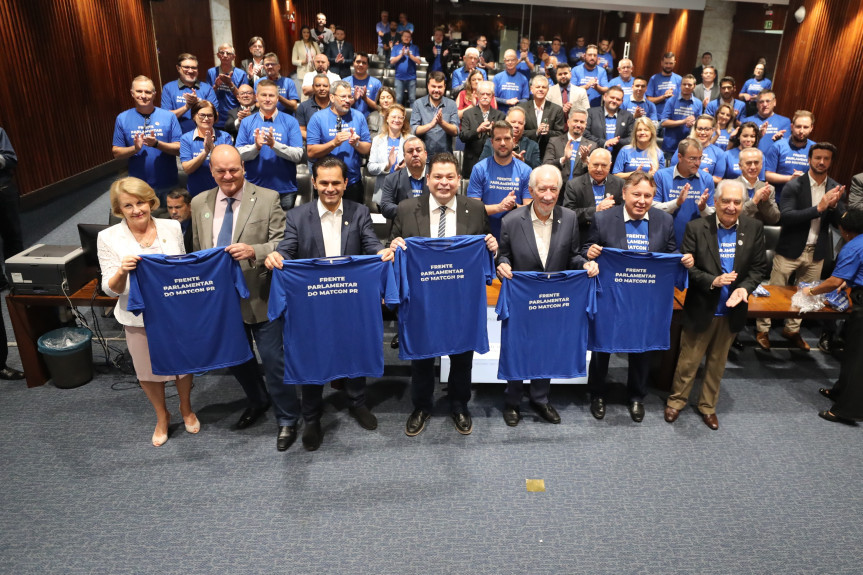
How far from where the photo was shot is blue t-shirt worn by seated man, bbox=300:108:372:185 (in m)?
5.62

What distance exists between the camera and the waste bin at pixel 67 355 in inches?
168

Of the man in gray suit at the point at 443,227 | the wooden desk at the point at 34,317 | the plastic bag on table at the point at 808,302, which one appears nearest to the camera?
the man in gray suit at the point at 443,227

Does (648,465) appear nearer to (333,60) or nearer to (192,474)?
(192,474)

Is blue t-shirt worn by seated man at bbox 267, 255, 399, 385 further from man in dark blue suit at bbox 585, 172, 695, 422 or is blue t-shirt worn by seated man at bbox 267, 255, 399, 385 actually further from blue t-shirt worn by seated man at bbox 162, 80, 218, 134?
blue t-shirt worn by seated man at bbox 162, 80, 218, 134

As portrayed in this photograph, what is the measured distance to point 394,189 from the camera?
4602 millimetres

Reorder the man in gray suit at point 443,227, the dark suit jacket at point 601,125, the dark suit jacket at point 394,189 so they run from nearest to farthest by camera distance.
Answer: the man in gray suit at point 443,227
the dark suit jacket at point 394,189
the dark suit jacket at point 601,125

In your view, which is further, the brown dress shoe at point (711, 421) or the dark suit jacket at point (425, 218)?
the brown dress shoe at point (711, 421)

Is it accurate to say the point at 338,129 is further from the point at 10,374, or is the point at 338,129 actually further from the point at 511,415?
the point at 10,374

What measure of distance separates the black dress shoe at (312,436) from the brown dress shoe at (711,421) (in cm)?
269

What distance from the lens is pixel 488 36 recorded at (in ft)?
46.3

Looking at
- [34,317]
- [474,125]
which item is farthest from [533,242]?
[34,317]

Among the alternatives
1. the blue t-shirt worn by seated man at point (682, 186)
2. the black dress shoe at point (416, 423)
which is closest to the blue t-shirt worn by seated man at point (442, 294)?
the black dress shoe at point (416, 423)

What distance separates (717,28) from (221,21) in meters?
11.3

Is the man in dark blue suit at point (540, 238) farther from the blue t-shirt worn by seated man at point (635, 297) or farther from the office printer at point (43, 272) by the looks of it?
the office printer at point (43, 272)
